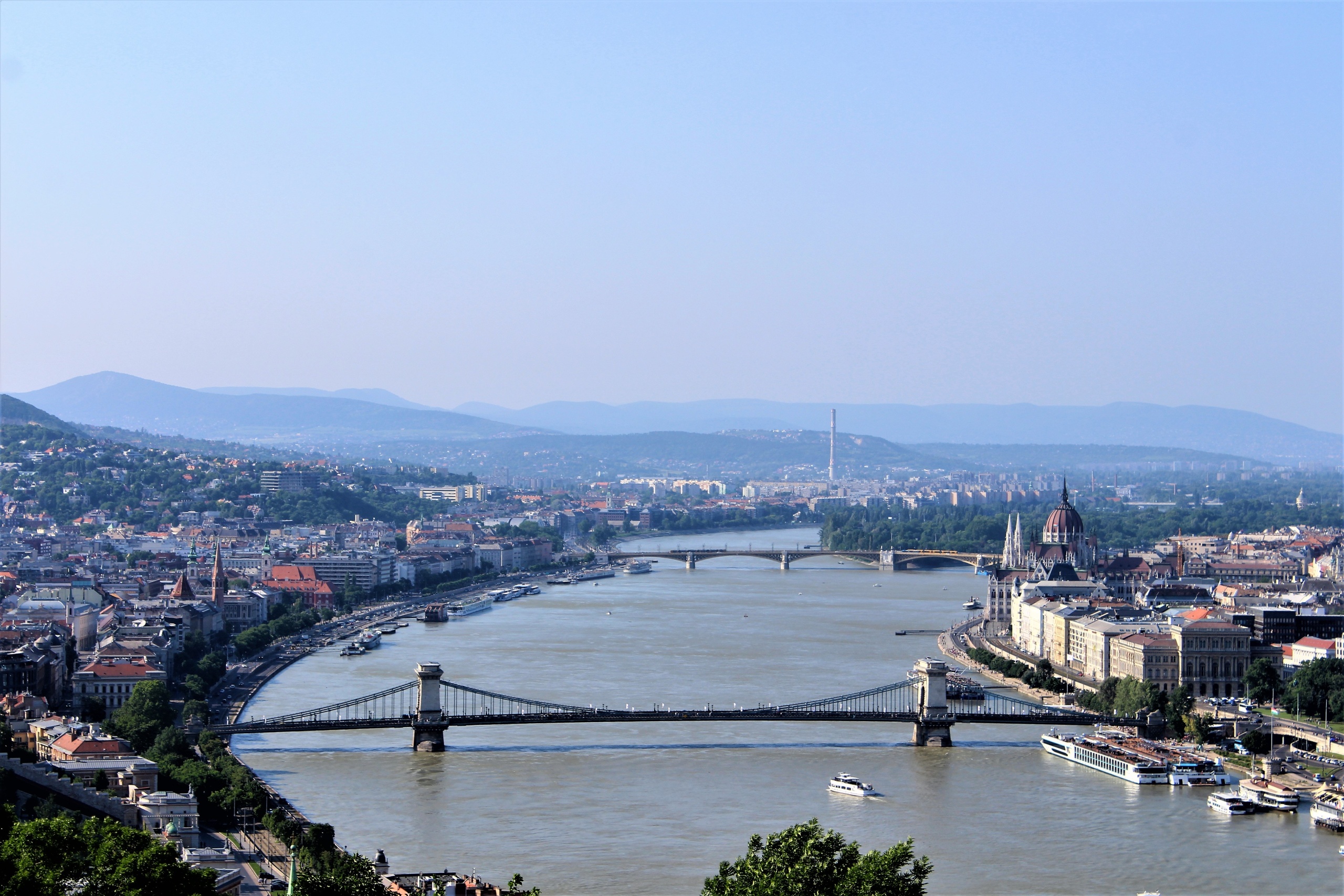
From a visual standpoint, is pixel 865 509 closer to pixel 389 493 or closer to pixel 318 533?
pixel 389 493

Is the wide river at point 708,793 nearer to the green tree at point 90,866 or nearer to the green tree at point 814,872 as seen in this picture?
the green tree at point 814,872

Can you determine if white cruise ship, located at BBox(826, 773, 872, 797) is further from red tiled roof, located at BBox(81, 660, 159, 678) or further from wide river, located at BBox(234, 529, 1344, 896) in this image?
red tiled roof, located at BBox(81, 660, 159, 678)

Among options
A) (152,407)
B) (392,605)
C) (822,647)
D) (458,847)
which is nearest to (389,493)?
(392,605)

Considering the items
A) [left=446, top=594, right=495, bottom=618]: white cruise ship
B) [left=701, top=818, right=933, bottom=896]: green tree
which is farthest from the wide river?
[left=446, top=594, right=495, bottom=618]: white cruise ship

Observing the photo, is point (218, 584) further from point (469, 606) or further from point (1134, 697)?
point (1134, 697)

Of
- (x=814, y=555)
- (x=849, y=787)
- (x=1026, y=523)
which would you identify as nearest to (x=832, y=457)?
(x=1026, y=523)

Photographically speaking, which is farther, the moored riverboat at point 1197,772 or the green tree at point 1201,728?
the green tree at point 1201,728

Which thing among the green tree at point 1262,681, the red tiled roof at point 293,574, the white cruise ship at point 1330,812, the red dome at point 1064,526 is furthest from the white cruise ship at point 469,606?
the white cruise ship at point 1330,812
